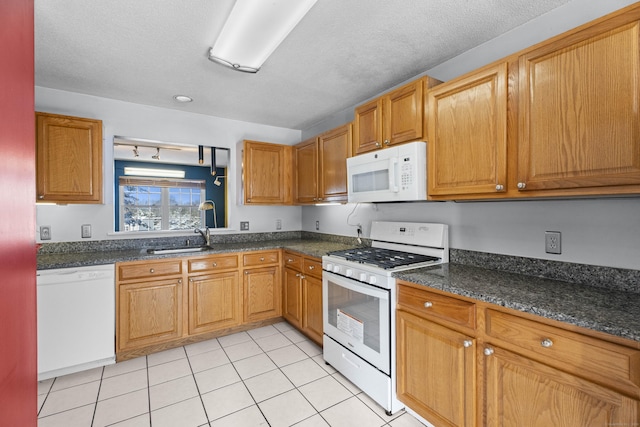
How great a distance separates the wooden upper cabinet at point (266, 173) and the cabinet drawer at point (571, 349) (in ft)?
8.59

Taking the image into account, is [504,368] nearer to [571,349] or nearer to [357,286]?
[571,349]

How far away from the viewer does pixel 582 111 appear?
A: 1.29 m

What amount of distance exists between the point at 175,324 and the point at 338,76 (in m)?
2.68

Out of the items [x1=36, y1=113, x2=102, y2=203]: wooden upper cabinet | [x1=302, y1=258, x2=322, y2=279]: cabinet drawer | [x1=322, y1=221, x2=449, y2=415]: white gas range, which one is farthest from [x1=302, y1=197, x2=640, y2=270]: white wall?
[x1=36, y1=113, x2=102, y2=203]: wooden upper cabinet

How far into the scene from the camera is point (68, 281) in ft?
7.35

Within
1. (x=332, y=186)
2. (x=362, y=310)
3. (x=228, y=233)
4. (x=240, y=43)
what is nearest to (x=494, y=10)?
(x=240, y=43)

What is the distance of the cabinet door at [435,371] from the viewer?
1475 mm

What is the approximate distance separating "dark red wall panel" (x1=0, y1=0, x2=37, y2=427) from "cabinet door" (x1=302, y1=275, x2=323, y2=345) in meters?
2.12

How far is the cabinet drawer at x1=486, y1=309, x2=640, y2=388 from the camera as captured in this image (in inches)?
39.2

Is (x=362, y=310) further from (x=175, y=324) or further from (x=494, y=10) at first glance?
(x=494, y=10)

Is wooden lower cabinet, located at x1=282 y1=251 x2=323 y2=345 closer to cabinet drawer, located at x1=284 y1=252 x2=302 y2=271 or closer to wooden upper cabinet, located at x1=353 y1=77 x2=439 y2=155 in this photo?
cabinet drawer, located at x1=284 y1=252 x2=302 y2=271

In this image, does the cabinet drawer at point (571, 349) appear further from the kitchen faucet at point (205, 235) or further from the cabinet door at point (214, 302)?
the kitchen faucet at point (205, 235)

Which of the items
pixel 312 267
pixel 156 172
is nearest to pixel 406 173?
pixel 312 267

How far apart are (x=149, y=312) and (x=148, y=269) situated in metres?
0.39
